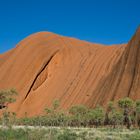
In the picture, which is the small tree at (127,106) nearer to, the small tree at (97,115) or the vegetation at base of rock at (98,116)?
the vegetation at base of rock at (98,116)

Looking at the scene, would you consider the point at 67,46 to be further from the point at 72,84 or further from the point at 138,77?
the point at 138,77

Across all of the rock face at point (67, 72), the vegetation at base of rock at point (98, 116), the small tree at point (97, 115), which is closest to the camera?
the vegetation at base of rock at point (98, 116)

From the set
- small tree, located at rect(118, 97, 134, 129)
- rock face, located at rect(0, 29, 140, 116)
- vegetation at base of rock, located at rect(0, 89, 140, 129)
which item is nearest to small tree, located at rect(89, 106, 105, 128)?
vegetation at base of rock, located at rect(0, 89, 140, 129)

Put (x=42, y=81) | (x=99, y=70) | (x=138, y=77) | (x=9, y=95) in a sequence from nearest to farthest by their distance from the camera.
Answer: (x=9, y=95), (x=138, y=77), (x=99, y=70), (x=42, y=81)

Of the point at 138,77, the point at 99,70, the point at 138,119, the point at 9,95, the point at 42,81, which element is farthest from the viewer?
the point at 42,81

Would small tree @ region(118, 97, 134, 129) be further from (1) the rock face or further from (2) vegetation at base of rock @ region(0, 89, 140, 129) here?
(1) the rock face

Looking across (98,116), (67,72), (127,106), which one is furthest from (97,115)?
(67,72)

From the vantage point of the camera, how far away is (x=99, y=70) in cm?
9244

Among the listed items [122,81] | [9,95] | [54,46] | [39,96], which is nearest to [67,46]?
[54,46]

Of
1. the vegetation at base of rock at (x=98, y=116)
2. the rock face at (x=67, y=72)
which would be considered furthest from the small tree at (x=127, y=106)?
the rock face at (x=67, y=72)

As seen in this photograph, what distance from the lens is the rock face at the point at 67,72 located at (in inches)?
2975

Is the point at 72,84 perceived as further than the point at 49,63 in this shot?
Answer: No

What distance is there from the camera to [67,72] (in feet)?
326

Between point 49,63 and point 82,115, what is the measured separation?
4069 cm
